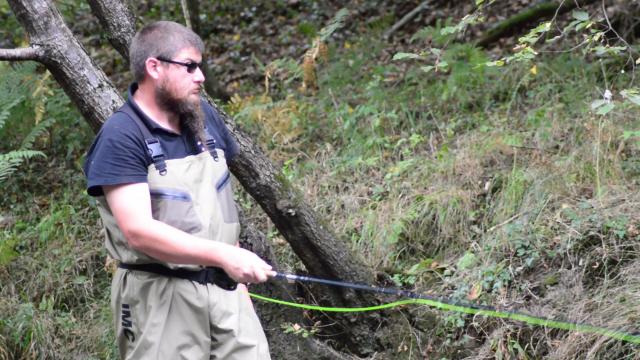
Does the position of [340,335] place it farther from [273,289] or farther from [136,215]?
[136,215]

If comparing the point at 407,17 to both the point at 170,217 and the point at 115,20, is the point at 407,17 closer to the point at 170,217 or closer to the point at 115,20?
the point at 115,20

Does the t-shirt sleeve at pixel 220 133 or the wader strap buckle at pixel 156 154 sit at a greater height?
the wader strap buckle at pixel 156 154

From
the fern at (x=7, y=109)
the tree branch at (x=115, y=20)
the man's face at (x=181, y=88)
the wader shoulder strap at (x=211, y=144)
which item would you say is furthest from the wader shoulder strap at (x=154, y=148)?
the fern at (x=7, y=109)

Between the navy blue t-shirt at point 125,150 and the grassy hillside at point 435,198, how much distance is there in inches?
91.4

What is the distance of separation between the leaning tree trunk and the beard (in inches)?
48.7

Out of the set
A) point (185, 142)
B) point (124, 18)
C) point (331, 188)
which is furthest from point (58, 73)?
point (331, 188)

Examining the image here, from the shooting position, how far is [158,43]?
2.93 meters

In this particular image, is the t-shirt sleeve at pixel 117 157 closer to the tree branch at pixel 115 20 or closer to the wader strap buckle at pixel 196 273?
the wader strap buckle at pixel 196 273

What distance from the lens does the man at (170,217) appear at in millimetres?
2703

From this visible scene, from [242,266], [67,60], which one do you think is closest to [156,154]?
[242,266]

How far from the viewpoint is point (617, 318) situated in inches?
159

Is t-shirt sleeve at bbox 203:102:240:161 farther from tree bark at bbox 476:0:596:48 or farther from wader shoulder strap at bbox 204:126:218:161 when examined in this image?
tree bark at bbox 476:0:596:48

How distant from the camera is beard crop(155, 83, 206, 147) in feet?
9.71

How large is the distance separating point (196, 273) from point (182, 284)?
0.07 metres
